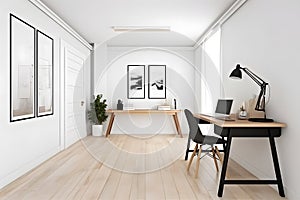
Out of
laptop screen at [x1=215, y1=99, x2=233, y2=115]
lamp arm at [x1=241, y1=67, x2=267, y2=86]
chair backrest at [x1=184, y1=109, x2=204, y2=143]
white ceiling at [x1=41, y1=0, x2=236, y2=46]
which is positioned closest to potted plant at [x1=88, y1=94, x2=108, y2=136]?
white ceiling at [x1=41, y1=0, x2=236, y2=46]

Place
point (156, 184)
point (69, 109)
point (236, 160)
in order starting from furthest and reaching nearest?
point (69, 109) → point (236, 160) → point (156, 184)

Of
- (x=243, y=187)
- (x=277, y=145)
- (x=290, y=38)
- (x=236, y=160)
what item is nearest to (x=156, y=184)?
(x=243, y=187)

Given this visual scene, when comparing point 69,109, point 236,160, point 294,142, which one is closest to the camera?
point 294,142

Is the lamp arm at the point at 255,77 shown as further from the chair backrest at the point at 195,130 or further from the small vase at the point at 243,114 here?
the chair backrest at the point at 195,130

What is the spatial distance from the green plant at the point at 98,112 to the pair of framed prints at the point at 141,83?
37.1 inches

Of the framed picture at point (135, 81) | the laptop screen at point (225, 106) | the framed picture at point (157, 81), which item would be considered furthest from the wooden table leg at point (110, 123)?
the laptop screen at point (225, 106)

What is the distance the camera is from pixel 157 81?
802 cm

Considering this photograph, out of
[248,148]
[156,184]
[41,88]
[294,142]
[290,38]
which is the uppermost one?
[290,38]

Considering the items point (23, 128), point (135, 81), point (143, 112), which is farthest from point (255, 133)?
point (135, 81)

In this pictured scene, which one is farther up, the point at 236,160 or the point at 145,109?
the point at 145,109

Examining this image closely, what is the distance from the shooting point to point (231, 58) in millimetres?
4621

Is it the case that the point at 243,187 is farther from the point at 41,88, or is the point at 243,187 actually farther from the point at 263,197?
the point at 41,88

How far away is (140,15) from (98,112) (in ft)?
9.87

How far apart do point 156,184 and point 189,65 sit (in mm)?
5118
